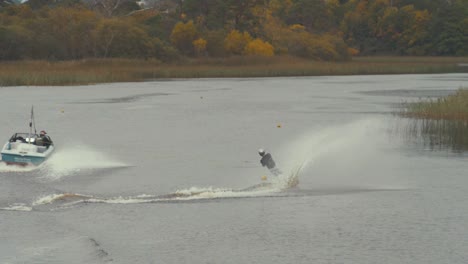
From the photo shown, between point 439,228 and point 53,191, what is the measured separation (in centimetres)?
1160

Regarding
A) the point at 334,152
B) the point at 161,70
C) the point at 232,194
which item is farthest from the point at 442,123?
the point at 161,70

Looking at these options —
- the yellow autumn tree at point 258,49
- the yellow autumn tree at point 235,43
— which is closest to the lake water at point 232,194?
the yellow autumn tree at point 258,49

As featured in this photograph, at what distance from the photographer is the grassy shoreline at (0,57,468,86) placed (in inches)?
3117

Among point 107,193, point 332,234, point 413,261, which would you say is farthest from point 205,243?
point 107,193

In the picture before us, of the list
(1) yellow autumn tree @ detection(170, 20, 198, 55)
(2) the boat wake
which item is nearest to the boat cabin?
(2) the boat wake

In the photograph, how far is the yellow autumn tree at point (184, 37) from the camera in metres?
123

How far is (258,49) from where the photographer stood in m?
125

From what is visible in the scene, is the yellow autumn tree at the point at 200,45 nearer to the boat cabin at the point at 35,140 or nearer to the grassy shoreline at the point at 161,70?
the grassy shoreline at the point at 161,70

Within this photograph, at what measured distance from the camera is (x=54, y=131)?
136 feet

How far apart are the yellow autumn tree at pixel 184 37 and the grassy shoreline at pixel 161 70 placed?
7834mm

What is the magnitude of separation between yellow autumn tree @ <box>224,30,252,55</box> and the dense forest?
15cm

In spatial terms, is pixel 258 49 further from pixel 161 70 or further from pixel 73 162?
pixel 73 162

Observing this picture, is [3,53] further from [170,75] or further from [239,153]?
[239,153]

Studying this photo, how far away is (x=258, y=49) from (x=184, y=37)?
448 inches
